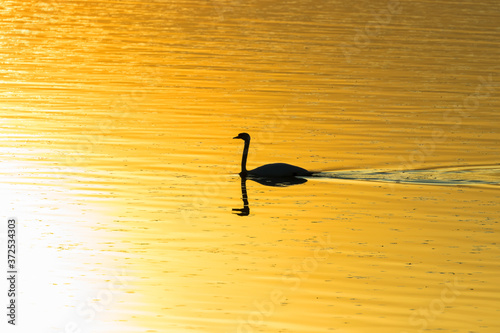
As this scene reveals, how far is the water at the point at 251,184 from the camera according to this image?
14.8 metres

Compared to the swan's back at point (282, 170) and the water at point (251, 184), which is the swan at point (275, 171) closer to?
the swan's back at point (282, 170)

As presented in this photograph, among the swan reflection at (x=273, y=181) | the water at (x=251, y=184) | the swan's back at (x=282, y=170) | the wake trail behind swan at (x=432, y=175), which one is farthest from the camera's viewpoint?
the swan's back at (x=282, y=170)

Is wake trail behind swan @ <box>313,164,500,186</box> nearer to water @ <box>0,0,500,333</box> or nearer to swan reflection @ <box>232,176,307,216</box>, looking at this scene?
water @ <box>0,0,500,333</box>

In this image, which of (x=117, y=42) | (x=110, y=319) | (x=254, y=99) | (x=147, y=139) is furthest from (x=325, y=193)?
(x=117, y=42)

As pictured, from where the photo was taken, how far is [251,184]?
23.3 meters

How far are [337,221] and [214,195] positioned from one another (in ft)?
11.0

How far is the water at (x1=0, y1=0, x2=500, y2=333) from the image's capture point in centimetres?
1477

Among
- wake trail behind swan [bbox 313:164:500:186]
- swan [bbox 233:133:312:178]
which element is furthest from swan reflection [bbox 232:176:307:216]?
wake trail behind swan [bbox 313:164:500:186]

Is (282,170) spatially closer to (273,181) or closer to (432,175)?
(273,181)

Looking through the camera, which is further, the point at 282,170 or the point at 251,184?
the point at 251,184

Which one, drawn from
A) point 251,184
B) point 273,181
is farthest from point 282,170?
point 251,184

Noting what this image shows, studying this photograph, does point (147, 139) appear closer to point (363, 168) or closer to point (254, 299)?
point (363, 168)

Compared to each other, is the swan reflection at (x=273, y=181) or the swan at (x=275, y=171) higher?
the swan at (x=275, y=171)

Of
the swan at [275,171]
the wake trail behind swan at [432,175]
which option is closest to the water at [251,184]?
the wake trail behind swan at [432,175]
